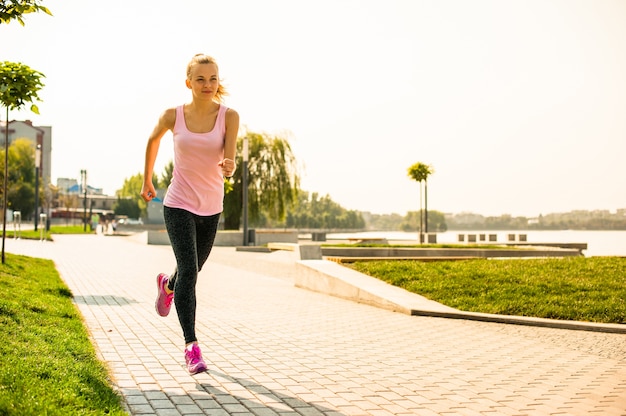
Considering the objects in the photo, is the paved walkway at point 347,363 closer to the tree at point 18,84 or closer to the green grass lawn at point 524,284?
the green grass lawn at point 524,284

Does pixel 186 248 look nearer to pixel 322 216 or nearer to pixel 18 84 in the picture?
pixel 18 84

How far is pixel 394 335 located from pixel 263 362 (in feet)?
7.55

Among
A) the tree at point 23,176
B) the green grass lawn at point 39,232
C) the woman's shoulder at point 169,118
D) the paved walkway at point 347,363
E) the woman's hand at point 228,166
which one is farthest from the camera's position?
the tree at point 23,176

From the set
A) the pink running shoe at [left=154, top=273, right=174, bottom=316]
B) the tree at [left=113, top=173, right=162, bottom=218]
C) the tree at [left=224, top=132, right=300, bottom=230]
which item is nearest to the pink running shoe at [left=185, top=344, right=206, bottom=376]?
the pink running shoe at [left=154, top=273, right=174, bottom=316]

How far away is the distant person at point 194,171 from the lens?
4.55m

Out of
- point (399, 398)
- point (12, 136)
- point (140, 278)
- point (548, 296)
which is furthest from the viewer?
point (12, 136)

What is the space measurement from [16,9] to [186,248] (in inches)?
147

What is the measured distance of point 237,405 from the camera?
401cm

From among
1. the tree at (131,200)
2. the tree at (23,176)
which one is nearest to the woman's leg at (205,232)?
the tree at (23,176)

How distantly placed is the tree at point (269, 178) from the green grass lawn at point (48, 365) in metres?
34.1

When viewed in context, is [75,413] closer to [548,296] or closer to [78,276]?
[548,296]

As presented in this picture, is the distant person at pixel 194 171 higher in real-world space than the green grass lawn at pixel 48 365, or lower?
higher

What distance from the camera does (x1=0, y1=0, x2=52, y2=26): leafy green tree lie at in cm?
668

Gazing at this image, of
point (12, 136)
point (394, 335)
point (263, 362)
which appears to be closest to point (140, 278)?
point (394, 335)
